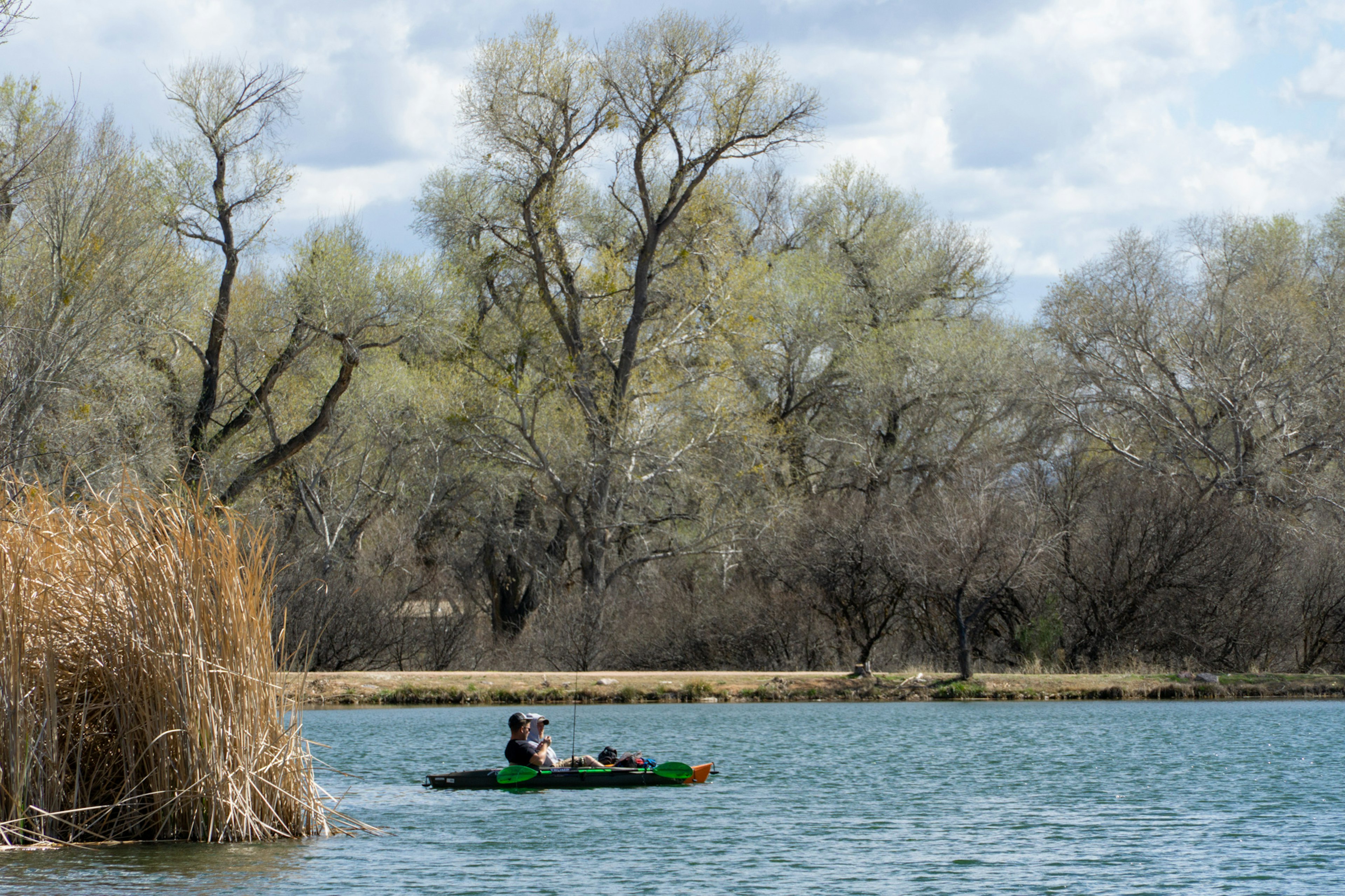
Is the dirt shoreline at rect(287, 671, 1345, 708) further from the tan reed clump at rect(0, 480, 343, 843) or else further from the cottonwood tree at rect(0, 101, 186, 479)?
the tan reed clump at rect(0, 480, 343, 843)

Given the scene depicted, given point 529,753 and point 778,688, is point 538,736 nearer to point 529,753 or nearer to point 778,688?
point 529,753

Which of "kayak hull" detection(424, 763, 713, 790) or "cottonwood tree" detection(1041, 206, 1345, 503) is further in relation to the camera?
"cottonwood tree" detection(1041, 206, 1345, 503)

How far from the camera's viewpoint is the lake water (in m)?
10.3

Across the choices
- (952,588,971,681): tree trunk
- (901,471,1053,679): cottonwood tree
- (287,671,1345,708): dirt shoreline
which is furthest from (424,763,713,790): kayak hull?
(952,588,971,681): tree trunk

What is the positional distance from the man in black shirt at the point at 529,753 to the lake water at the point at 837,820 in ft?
1.31

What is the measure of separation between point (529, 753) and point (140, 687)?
278 inches

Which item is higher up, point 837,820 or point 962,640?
point 962,640

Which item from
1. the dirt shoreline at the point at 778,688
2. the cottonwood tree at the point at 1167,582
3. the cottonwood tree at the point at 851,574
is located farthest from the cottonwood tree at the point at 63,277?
the cottonwood tree at the point at 1167,582

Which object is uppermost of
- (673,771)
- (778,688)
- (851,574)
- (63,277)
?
(63,277)

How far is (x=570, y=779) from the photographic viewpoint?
16.5 m

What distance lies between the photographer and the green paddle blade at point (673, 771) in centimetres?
1614

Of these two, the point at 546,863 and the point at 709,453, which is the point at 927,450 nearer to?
the point at 709,453

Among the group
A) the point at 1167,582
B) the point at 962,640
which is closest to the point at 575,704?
the point at 962,640

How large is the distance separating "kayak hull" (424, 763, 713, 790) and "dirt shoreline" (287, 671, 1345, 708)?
12.2 metres
